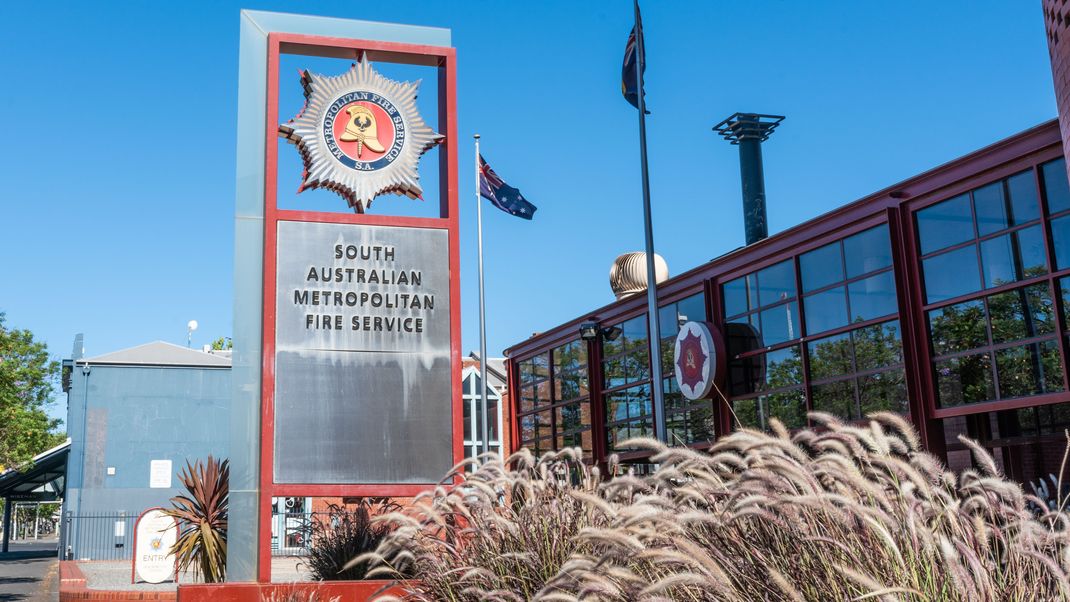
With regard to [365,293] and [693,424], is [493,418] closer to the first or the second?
[693,424]

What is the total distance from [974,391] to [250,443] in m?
12.5

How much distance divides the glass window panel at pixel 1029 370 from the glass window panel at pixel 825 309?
4018 mm

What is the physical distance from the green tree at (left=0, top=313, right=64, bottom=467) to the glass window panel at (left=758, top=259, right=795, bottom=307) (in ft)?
57.0

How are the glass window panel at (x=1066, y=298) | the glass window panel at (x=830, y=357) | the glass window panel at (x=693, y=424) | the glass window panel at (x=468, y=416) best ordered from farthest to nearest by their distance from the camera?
the glass window panel at (x=468, y=416) < the glass window panel at (x=693, y=424) < the glass window panel at (x=830, y=357) < the glass window panel at (x=1066, y=298)

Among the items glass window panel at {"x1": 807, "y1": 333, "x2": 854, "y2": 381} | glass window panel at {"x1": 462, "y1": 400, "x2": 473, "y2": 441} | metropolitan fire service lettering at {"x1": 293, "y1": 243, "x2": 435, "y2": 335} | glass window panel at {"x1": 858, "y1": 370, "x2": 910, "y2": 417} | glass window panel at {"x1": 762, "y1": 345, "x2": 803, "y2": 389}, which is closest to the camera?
metropolitan fire service lettering at {"x1": 293, "y1": 243, "x2": 435, "y2": 335}

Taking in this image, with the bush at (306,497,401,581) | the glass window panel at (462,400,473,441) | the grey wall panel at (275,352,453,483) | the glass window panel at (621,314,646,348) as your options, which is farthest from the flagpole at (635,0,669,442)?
the glass window panel at (462,400,473,441)

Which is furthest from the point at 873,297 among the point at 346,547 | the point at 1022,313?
the point at 346,547

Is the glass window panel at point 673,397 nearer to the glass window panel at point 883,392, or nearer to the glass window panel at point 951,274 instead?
the glass window panel at point 883,392

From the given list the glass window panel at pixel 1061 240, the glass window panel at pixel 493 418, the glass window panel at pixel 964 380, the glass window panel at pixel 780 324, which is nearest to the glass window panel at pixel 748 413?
the glass window panel at pixel 780 324

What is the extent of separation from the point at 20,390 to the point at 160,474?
43.3 ft

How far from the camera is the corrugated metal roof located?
38.5m

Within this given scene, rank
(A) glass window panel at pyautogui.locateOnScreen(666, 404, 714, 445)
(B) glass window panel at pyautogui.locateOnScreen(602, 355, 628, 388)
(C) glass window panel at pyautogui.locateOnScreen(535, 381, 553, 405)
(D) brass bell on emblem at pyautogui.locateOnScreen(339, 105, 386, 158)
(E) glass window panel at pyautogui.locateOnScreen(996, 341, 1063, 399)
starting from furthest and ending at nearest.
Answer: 1. (C) glass window panel at pyautogui.locateOnScreen(535, 381, 553, 405)
2. (B) glass window panel at pyautogui.locateOnScreen(602, 355, 628, 388)
3. (A) glass window panel at pyautogui.locateOnScreen(666, 404, 714, 445)
4. (E) glass window panel at pyautogui.locateOnScreen(996, 341, 1063, 399)
5. (D) brass bell on emblem at pyautogui.locateOnScreen(339, 105, 386, 158)

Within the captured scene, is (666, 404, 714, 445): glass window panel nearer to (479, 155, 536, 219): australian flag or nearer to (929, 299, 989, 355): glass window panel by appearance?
(479, 155, 536, 219): australian flag

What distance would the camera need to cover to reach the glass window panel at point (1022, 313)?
56.2 ft
